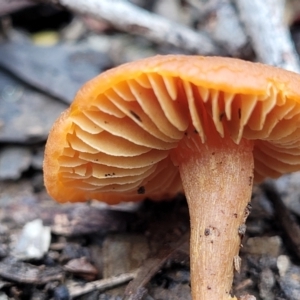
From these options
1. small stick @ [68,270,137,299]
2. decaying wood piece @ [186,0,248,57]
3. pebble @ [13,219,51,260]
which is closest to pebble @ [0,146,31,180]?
pebble @ [13,219,51,260]

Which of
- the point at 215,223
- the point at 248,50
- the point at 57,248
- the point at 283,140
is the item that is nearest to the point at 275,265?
the point at 215,223

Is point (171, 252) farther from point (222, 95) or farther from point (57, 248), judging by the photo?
point (222, 95)

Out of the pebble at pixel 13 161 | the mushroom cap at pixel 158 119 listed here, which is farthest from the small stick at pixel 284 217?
the pebble at pixel 13 161

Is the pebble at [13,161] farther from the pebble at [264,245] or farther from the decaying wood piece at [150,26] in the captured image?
the pebble at [264,245]

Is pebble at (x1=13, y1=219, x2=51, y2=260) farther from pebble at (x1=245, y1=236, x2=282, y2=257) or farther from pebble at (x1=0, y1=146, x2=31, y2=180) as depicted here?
pebble at (x1=245, y1=236, x2=282, y2=257)

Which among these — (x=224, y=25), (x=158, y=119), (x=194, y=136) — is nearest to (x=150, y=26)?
(x=224, y=25)

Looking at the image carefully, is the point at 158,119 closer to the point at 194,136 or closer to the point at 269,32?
the point at 194,136
